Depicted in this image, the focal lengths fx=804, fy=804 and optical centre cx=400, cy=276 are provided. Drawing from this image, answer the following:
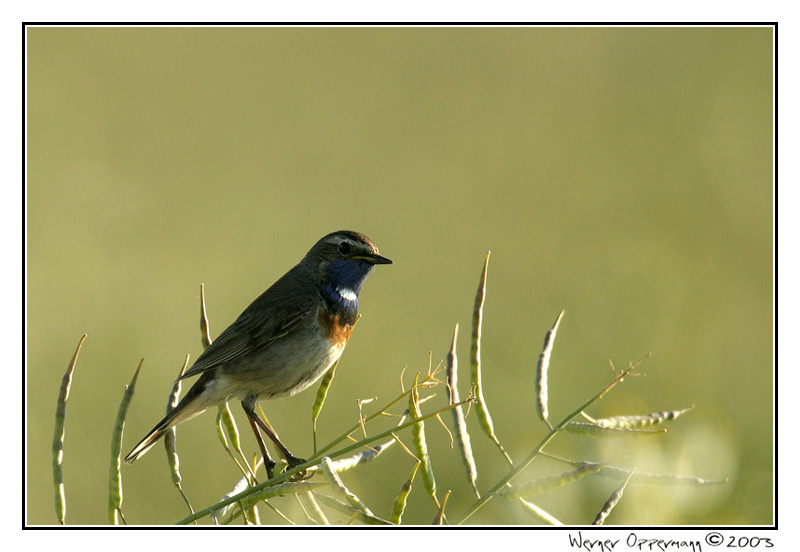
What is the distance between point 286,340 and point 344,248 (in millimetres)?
699

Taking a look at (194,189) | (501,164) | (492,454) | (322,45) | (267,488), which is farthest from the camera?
(322,45)

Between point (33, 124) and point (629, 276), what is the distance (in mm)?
6097

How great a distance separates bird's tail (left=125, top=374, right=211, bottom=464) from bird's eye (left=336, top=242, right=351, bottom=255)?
43.0 inches

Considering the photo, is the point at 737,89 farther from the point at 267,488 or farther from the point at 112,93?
the point at 267,488

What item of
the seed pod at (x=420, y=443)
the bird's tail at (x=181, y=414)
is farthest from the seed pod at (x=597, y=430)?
the bird's tail at (x=181, y=414)

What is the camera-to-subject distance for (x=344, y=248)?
4945mm

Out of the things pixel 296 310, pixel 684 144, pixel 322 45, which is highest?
pixel 322 45

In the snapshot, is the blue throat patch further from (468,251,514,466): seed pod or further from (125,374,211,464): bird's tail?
(468,251,514,466): seed pod

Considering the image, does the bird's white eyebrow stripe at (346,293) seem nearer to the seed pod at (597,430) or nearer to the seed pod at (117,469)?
the seed pod at (117,469)

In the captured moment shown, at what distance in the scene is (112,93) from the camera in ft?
29.3

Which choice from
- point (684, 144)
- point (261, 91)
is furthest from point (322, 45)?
point (684, 144)

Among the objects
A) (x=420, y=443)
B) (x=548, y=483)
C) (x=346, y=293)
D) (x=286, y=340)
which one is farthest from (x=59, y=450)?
(x=346, y=293)

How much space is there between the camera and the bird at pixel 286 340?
14.7ft

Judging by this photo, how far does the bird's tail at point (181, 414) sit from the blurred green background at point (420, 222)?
100 centimetres
